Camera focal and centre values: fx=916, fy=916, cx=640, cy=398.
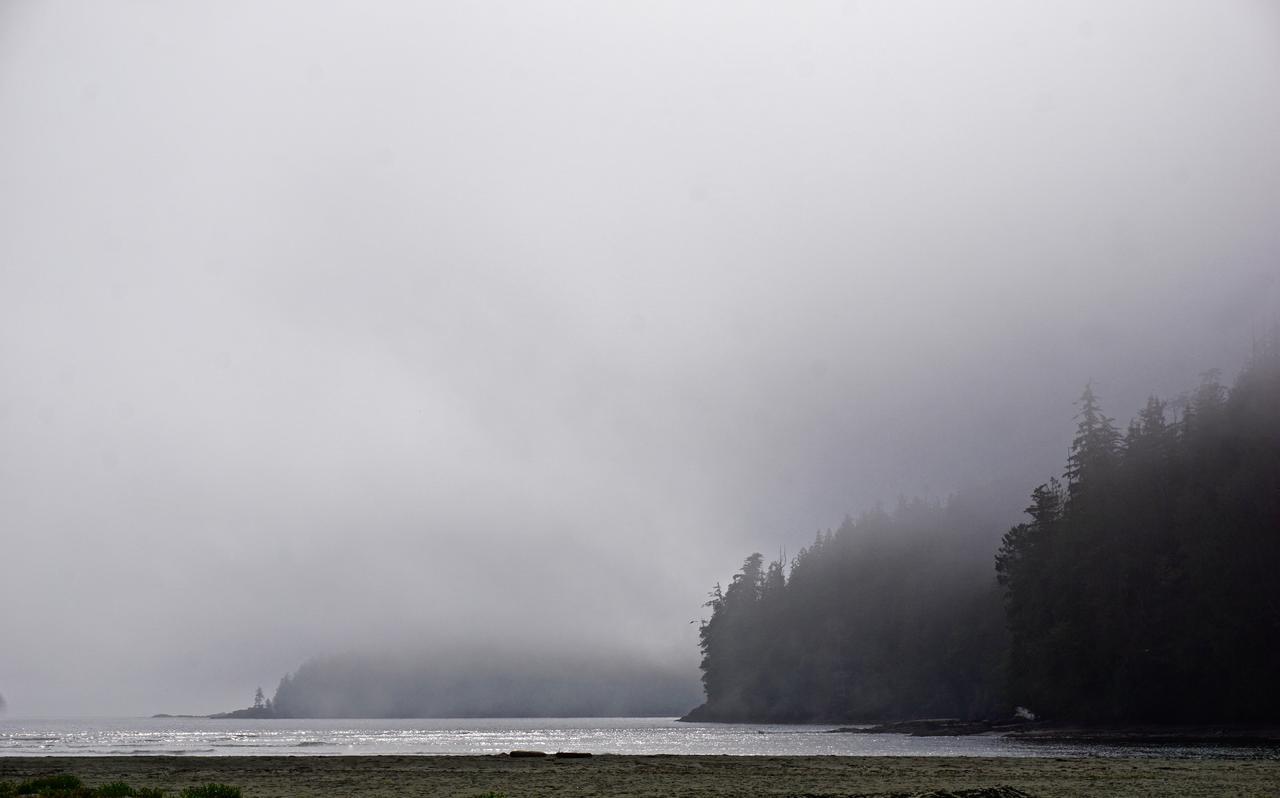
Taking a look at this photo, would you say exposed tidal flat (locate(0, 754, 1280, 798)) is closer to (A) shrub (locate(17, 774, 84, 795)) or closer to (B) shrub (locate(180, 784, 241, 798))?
(B) shrub (locate(180, 784, 241, 798))

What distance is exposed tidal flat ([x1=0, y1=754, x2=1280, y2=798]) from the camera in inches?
1057

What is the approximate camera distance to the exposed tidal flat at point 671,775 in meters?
26.8

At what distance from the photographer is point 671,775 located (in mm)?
34375

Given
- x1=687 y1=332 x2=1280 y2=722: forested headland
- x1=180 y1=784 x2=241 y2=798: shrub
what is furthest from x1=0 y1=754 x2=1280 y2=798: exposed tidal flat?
x1=687 y1=332 x2=1280 y2=722: forested headland

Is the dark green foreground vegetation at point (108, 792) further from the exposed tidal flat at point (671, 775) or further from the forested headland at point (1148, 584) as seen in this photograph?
the forested headland at point (1148, 584)

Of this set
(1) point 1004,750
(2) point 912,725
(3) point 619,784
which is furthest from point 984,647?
(3) point 619,784

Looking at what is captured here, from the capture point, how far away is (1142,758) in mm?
38875

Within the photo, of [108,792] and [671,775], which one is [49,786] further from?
[671,775]

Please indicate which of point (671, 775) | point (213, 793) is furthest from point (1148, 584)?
point (213, 793)

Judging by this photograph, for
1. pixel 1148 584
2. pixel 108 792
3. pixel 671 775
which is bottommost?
pixel 671 775

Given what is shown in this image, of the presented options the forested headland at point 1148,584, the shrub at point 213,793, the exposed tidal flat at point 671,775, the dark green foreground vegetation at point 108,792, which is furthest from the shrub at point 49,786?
the forested headland at point 1148,584

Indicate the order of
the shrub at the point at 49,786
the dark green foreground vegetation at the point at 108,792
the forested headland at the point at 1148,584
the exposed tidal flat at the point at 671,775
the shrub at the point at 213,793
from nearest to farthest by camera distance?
the shrub at the point at 213,793 → the dark green foreground vegetation at the point at 108,792 → the exposed tidal flat at the point at 671,775 → the shrub at the point at 49,786 → the forested headland at the point at 1148,584

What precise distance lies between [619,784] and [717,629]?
151772mm

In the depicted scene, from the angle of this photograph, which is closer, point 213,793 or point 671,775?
point 213,793
